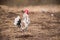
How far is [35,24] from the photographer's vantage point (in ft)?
6.32

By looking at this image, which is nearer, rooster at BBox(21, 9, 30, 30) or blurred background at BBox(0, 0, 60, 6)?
rooster at BBox(21, 9, 30, 30)

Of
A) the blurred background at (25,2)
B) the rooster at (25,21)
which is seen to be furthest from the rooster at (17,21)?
the blurred background at (25,2)

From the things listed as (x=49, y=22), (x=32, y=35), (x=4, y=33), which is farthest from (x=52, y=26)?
(x=4, y=33)

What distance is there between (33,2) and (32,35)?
425 millimetres

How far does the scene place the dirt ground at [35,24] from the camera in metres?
1.86

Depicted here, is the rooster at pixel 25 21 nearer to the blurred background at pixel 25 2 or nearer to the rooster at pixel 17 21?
the rooster at pixel 17 21

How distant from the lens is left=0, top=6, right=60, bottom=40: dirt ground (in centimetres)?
186

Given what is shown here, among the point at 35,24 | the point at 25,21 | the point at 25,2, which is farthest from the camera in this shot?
the point at 25,2

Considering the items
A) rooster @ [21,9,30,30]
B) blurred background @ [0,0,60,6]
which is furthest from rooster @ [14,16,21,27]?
blurred background @ [0,0,60,6]

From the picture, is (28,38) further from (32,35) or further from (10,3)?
(10,3)

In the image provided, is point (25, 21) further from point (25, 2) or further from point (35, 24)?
point (25, 2)

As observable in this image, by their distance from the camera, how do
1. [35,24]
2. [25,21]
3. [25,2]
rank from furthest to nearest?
[25,2]
[35,24]
[25,21]

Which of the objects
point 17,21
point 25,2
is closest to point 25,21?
point 17,21

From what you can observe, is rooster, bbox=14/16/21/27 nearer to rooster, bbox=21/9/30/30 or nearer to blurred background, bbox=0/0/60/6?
rooster, bbox=21/9/30/30
